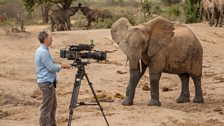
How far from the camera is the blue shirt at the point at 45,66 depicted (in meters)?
8.52

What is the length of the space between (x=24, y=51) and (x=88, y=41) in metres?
2.61

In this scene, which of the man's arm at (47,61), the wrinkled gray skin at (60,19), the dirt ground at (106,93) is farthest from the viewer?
the wrinkled gray skin at (60,19)

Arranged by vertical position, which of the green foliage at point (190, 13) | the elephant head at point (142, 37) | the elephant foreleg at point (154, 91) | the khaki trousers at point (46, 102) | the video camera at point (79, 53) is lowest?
the green foliage at point (190, 13)

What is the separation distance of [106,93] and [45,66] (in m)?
4.76

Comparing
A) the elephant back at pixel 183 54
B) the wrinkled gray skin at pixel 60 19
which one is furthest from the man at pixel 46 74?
the wrinkled gray skin at pixel 60 19

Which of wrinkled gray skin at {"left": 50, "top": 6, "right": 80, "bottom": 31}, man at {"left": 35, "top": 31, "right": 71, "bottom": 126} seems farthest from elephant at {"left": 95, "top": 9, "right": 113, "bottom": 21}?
man at {"left": 35, "top": 31, "right": 71, "bottom": 126}

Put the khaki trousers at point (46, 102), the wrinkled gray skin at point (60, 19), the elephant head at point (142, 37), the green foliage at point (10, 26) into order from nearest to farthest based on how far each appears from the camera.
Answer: the khaki trousers at point (46, 102) → the elephant head at point (142, 37) → the green foliage at point (10, 26) → the wrinkled gray skin at point (60, 19)

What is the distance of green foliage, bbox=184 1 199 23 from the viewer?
32.1m

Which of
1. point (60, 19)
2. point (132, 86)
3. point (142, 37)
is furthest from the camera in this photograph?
point (60, 19)

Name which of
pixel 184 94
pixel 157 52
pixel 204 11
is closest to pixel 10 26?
pixel 204 11

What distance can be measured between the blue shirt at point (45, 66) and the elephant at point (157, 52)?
295cm

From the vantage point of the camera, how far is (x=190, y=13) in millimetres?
32531

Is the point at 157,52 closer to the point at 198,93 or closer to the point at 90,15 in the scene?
the point at 198,93

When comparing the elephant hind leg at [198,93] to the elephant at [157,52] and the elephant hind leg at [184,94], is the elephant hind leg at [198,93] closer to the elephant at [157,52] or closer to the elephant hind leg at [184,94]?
the elephant at [157,52]
